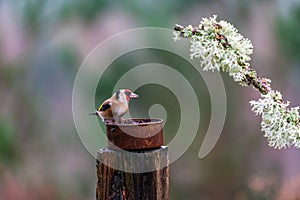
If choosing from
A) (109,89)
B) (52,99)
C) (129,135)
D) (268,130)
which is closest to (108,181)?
(129,135)

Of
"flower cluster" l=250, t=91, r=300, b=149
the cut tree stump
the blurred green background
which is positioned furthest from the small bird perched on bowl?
the blurred green background

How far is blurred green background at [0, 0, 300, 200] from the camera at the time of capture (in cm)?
169

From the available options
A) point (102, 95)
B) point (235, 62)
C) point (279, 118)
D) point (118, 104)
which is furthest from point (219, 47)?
point (102, 95)

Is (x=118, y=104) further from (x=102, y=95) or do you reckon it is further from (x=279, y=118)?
(x=102, y=95)

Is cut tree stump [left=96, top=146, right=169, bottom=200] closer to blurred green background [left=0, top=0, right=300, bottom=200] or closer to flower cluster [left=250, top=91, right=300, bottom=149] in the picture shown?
flower cluster [left=250, top=91, right=300, bottom=149]

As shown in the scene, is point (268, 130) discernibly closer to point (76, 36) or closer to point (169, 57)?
point (169, 57)

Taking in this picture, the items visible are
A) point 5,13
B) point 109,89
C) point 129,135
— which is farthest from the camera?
point 5,13

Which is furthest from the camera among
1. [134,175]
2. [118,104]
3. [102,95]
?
[102,95]

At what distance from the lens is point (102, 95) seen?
65.2 inches

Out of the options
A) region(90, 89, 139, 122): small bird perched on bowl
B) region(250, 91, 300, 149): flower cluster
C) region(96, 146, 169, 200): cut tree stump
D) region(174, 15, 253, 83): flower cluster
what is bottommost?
region(96, 146, 169, 200): cut tree stump

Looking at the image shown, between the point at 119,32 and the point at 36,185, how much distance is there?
2.33ft

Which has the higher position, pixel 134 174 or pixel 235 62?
pixel 235 62

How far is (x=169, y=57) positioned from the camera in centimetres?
168

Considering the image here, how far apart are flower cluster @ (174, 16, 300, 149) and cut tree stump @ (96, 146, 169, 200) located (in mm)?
174
